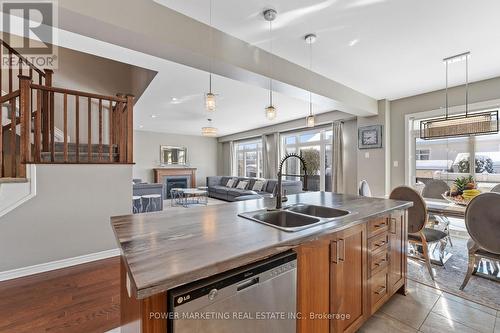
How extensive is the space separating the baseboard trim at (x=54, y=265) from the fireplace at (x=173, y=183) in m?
6.01

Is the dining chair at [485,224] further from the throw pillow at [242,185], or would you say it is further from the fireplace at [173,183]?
the fireplace at [173,183]

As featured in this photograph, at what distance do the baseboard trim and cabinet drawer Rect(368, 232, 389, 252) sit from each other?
3111 millimetres

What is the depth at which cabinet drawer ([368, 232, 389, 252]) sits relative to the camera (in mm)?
1718

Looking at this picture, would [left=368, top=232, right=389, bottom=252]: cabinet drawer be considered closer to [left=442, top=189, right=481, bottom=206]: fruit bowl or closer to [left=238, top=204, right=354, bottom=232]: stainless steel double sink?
[left=238, top=204, right=354, bottom=232]: stainless steel double sink

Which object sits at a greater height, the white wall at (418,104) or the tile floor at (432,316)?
the white wall at (418,104)

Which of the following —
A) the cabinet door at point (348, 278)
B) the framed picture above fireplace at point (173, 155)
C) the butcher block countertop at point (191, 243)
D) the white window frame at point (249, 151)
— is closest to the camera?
the butcher block countertop at point (191, 243)

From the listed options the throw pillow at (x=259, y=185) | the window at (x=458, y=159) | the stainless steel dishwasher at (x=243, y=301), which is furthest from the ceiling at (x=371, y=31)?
the throw pillow at (x=259, y=185)

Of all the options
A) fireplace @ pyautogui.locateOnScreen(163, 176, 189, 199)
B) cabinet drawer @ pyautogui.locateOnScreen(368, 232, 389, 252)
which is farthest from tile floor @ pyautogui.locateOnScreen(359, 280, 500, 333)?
fireplace @ pyautogui.locateOnScreen(163, 176, 189, 199)

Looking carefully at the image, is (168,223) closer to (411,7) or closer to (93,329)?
Result: (93,329)

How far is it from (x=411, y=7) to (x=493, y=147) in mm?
3207

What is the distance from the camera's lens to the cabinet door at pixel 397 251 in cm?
197

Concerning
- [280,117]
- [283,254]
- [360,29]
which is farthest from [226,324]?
[280,117]

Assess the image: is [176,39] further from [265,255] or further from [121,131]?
[265,255]

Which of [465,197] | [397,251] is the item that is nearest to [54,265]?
[397,251]
